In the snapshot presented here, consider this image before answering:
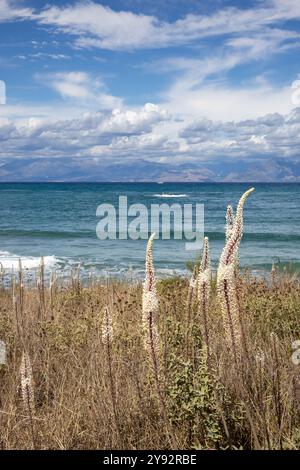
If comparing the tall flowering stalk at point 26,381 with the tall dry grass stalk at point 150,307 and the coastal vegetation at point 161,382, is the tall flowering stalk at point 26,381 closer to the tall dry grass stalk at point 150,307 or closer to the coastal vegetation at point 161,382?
the coastal vegetation at point 161,382

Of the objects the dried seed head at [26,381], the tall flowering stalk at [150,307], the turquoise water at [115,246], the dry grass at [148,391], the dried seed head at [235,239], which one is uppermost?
the dried seed head at [235,239]

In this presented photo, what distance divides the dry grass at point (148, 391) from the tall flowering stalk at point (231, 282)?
89 millimetres

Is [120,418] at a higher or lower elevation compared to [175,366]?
lower

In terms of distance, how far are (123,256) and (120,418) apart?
23.7 meters

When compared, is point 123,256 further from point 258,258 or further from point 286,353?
point 286,353

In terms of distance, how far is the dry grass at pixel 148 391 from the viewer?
420 centimetres

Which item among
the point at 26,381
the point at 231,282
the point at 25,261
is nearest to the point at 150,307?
the point at 231,282

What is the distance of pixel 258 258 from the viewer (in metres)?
28.4

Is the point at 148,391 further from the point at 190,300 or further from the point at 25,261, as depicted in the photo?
the point at 25,261

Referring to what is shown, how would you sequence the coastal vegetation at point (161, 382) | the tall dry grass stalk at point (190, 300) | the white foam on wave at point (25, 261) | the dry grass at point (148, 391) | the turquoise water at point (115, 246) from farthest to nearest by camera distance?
the turquoise water at point (115, 246) → the white foam on wave at point (25, 261) → the tall dry grass stalk at point (190, 300) → the dry grass at point (148, 391) → the coastal vegetation at point (161, 382)

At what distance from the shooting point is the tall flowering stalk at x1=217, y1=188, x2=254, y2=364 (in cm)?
310

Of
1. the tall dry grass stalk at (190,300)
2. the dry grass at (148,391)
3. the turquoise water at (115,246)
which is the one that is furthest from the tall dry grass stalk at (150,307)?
the turquoise water at (115,246)
